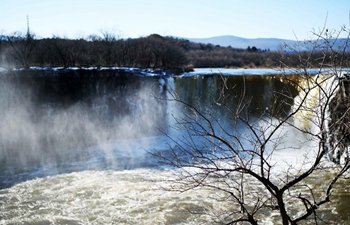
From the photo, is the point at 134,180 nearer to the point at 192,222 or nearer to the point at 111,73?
the point at 192,222

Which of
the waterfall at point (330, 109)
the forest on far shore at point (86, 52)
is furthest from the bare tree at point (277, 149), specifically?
the forest on far shore at point (86, 52)

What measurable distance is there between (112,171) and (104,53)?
72.7ft

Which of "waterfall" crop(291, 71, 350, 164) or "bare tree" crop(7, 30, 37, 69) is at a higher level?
"bare tree" crop(7, 30, 37, 69)

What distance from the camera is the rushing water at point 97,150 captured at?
9.49 meters

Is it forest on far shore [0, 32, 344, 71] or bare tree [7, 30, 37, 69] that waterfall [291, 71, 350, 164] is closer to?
forest on far shore [0, 32, 344, 71]

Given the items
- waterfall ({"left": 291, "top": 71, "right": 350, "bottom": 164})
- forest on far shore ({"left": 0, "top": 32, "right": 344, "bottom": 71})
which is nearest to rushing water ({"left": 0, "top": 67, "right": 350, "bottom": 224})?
waterfall ({"left": 291, "top": 71, "right": 350, "bottom": 164})

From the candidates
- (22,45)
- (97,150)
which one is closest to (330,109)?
(97,150)

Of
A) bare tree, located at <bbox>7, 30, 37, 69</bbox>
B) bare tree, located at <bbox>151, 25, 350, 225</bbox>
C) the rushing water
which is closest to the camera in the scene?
bare tree, located at <bbox>151, 25, 350, 225</bbox>

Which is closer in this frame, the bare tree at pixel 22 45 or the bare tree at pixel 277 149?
the bare tree at pixel 277 149

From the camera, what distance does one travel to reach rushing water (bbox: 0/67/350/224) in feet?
31.1

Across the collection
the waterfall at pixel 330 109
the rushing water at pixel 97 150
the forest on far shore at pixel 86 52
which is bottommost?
the rushing water at pixel 97 150

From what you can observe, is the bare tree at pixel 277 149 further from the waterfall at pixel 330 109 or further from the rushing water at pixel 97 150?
the rushing water at pixel 97 150

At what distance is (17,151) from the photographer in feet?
56.5

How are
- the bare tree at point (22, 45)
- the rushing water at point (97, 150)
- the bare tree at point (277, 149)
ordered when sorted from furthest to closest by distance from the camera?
the bare tree at point (22, 45), the rushing water at point (97, 150), the bare tree at point (277, 149)
